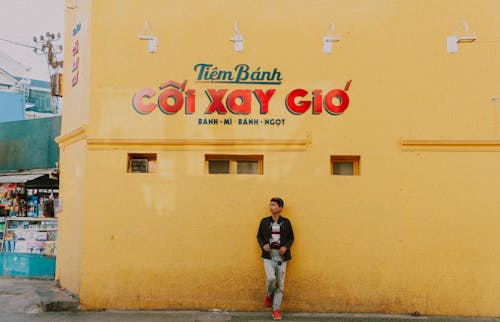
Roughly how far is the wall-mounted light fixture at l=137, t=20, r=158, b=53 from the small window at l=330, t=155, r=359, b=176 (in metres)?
3.54

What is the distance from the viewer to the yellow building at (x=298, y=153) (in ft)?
25.2

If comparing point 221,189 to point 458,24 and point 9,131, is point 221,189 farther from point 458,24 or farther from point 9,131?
point 9,131

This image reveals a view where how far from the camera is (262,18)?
806 cm

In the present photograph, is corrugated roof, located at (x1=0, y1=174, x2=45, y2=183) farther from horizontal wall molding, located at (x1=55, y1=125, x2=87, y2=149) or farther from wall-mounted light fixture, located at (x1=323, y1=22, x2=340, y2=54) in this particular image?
wall-mounted light fixture, located at (x1=323, y1=22, x2=340, y2=54)

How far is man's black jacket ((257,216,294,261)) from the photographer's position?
7.41 m

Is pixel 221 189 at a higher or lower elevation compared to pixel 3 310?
higher

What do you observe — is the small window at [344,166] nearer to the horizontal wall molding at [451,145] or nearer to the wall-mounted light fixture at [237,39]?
the horizontal wall molding at [451,145]

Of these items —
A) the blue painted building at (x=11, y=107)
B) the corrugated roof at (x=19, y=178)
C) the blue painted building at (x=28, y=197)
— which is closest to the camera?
the blue painted building at (x=28, y=197)

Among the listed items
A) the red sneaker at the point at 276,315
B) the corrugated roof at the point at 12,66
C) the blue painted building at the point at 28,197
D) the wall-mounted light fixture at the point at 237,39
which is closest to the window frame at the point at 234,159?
the wall-mounted light fixture at the point at 237,39

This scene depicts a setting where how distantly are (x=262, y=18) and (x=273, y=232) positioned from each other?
3587mm

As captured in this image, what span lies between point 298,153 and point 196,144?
5.55 feet

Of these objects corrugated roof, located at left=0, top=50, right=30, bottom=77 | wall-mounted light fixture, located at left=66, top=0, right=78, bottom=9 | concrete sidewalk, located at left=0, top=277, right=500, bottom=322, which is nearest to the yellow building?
concrete sidewalk, located at left=0, top=277, right=500, bottom=322

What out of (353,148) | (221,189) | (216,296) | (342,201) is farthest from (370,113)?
(216,296)

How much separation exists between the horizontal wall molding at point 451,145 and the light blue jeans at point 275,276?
271cm
